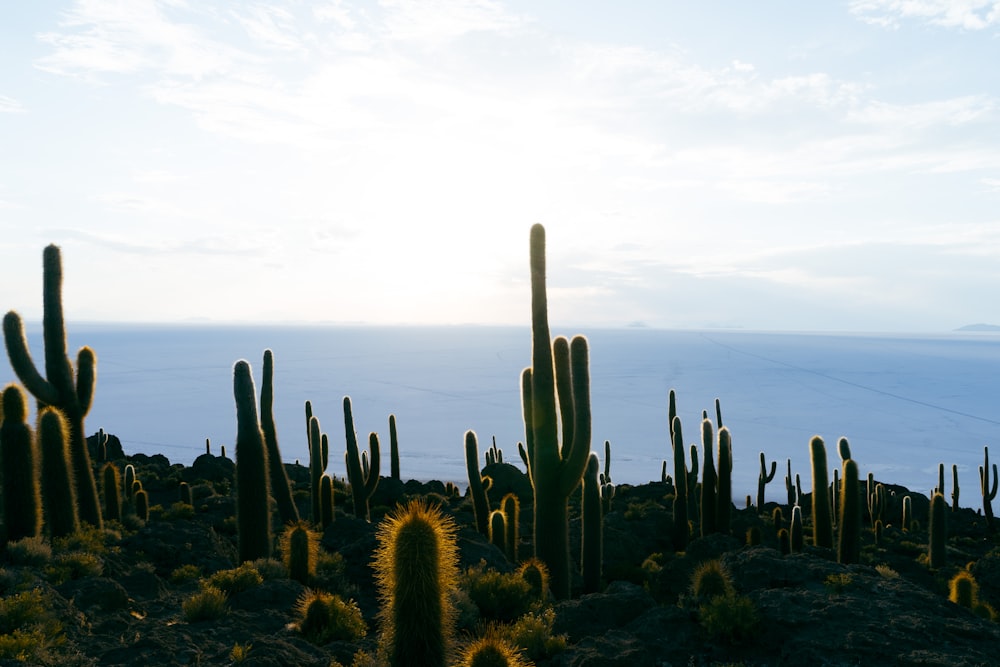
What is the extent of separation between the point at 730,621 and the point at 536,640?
215 cm

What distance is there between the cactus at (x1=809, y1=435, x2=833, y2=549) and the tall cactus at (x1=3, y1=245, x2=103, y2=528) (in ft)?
53.4

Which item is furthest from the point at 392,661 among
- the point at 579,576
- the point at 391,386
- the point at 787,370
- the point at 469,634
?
the point at 787,370

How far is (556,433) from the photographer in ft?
41.8

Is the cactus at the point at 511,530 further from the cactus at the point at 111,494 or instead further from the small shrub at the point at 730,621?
the cactus at the point at 111,494

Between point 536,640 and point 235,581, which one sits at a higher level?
point 536,640

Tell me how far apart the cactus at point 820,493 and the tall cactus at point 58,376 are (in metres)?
16.3

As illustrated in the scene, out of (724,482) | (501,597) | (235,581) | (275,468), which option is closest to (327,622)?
(235,581)

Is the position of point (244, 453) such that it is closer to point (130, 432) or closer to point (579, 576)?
point (579, 576)

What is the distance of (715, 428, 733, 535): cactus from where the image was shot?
19.2 metres

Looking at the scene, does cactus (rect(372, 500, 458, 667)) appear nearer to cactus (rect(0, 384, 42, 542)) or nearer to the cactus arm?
cactus (rect(0, 384, 42, 542))

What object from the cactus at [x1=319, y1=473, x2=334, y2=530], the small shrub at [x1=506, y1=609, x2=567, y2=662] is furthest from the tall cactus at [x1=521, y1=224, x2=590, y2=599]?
the cactus at [x1=319, y1=473, x2=334, y2=530]

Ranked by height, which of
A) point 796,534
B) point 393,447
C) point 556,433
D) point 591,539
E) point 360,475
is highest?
point 556,433

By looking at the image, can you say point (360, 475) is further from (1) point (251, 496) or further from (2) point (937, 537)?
(2) point (937, 537)

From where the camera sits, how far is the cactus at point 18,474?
1267cm
